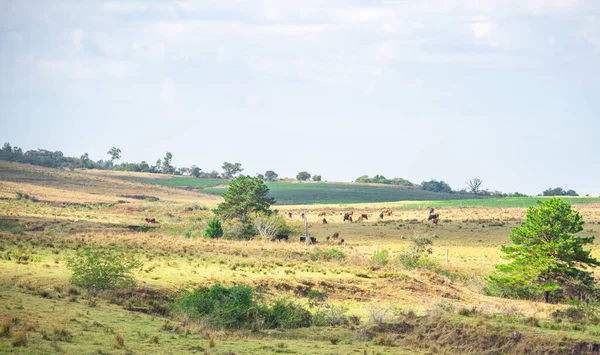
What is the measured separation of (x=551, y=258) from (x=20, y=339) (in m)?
31.2

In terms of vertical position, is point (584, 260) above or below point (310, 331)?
above

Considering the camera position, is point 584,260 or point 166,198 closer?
point 584,260

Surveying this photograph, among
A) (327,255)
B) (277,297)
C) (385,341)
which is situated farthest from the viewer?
(327,255)

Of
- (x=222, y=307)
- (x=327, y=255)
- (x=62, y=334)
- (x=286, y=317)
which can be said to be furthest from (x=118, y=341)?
(x=327, y=255)

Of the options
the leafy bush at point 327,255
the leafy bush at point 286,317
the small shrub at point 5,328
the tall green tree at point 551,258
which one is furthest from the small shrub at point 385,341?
the leafy bush at point 327,255

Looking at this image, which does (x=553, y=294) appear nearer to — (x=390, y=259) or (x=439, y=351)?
(x=390, y=259)

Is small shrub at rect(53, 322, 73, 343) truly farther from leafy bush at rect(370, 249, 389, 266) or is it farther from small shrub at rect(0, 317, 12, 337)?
leafy bush at rect(370, 249, 389, 266)

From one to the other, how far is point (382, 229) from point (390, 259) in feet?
110

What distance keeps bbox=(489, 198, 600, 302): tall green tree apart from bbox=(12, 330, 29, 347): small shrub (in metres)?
29.6

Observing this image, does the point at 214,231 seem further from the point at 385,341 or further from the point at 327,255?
the point at 385,341

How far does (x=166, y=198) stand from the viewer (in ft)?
535

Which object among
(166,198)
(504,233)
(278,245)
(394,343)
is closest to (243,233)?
(278,245)

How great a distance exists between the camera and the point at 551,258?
41.2 meters

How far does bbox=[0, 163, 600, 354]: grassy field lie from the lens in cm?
2292
